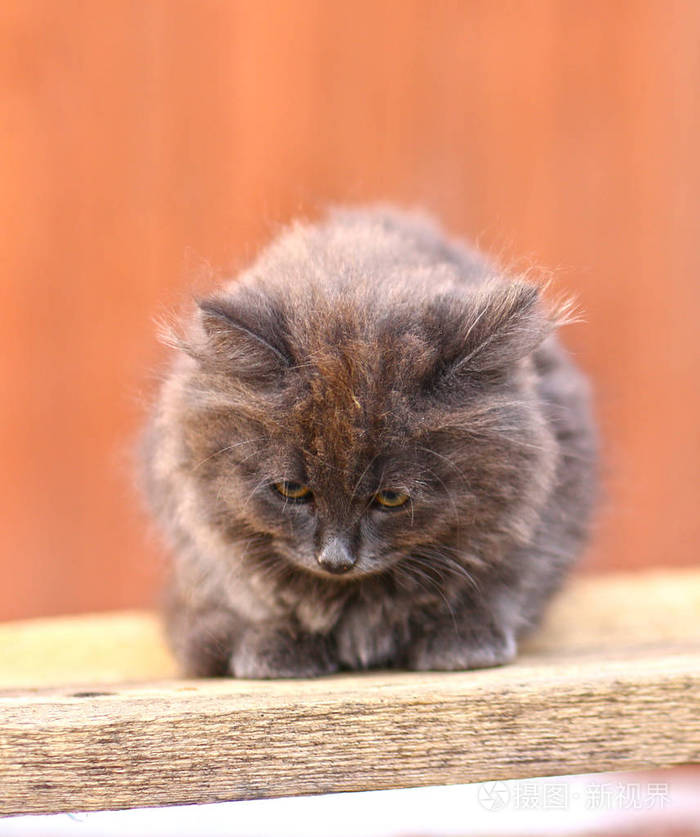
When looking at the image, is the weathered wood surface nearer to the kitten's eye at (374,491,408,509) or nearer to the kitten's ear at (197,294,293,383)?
the kitten's eye at (374,491,408,509)

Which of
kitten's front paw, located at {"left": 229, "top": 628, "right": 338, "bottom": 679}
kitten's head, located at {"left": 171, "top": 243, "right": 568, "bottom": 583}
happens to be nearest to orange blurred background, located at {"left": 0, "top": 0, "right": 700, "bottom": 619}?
kitten's front paw, located at {"left": 229, "top": 628, "right": 338, "bottom": 679}

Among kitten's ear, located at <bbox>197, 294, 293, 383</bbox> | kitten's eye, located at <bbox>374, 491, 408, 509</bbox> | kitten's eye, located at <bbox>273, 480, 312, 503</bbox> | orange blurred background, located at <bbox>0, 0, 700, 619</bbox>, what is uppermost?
orange blurred background, located at <bbox>0, 0, 700, 619</bbox>

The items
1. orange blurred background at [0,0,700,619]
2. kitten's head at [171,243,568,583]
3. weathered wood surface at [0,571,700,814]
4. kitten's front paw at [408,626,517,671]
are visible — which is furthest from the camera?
orange blurred background at [0,0,700,619]

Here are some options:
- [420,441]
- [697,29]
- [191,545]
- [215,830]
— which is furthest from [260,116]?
[215,830]

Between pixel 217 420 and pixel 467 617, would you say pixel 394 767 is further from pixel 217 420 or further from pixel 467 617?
pixel 217 420

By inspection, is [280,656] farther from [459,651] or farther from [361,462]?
[361,462]

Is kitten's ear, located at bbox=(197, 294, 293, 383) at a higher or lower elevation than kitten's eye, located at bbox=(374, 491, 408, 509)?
higher
